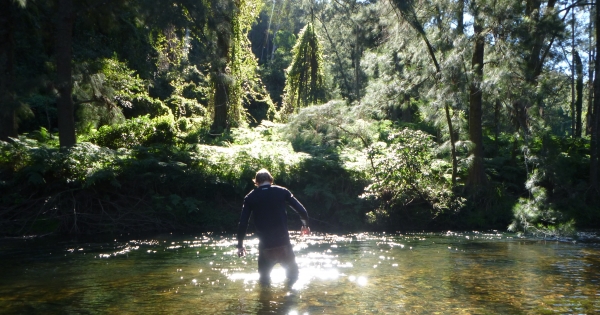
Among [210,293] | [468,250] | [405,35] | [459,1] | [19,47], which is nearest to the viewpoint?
[210,293]

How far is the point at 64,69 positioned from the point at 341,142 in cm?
885

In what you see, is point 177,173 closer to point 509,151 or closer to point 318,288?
point 318,288

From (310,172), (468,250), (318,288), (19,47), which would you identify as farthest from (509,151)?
(19,47)

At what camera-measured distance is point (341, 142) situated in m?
19.7

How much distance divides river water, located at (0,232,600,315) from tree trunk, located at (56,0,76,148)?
3935 millimetres

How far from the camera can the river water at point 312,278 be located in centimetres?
737

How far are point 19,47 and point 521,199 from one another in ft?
59.0

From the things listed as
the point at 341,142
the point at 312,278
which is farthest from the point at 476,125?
the point at 312,278

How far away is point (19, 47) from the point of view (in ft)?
70.1

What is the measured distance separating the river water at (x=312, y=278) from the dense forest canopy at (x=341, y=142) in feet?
8.45

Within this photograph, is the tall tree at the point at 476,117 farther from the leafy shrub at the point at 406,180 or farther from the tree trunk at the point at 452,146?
the leafy shrub at the point at 406,180

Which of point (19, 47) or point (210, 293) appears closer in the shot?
point (210, 293)

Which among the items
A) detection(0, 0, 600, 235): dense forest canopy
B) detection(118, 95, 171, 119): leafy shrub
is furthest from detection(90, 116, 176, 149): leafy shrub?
detection(118, 95, 171, 119): leafy shrub

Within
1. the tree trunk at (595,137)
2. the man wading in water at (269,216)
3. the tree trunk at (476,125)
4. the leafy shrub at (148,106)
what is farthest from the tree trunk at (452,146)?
the leafy shrub at (148,106)
